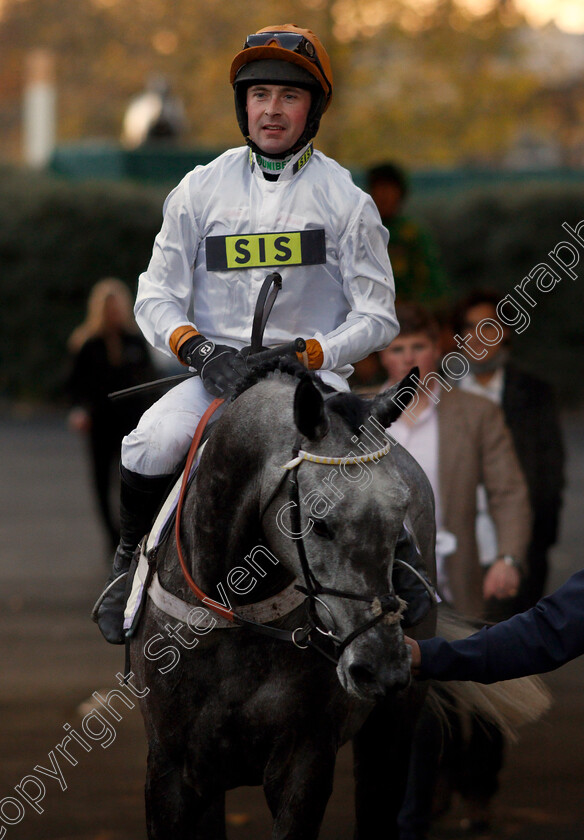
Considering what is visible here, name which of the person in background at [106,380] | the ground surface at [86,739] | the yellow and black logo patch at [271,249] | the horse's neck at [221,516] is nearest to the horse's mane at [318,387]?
the horse's neck at [221,516]

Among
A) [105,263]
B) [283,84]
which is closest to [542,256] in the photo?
[105,263]

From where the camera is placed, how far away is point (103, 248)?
60.5ft

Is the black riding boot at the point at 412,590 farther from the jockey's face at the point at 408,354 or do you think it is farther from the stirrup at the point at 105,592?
the jockey's face at the point at 408,354

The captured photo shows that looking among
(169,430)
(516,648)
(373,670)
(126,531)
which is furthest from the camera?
(126,531)

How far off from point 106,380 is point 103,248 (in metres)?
8.41

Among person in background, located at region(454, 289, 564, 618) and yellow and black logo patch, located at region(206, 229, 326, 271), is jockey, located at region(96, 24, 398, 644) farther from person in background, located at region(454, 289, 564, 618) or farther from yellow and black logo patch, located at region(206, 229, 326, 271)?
person in background, located at region(454, 289, 564, 618)

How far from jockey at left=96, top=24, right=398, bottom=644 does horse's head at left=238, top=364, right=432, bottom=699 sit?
496mm

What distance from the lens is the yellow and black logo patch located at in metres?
3.80

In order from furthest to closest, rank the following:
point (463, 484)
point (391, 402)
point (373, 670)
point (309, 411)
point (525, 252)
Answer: point (525, 252), point (463, 484), point (391, 402), point (309, 411), point (373, 670)

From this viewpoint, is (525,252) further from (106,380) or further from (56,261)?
(106,380)

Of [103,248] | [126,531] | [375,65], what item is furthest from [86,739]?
[375,65]

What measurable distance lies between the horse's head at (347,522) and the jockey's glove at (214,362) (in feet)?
1.17

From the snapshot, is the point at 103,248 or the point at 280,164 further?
the point at 103,248

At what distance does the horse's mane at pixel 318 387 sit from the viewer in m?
3.29
